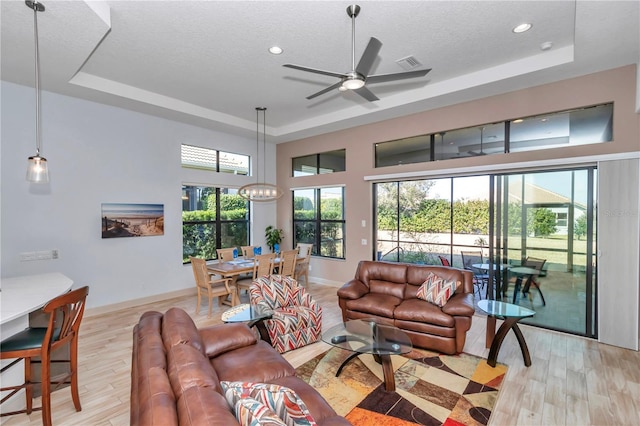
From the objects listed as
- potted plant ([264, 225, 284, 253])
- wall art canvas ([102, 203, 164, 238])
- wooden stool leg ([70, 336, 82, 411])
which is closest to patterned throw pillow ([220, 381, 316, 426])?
wooden stool leg ([70, 336, 82, 411])

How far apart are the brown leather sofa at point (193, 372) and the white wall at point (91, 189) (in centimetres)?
346

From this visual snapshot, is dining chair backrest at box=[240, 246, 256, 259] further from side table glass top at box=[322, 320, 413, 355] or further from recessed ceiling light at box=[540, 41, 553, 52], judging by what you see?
recessed ceiling light at box=[540, 41, 553, 52]

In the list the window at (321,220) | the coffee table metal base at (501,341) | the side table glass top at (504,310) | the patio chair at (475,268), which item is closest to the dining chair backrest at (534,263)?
the patio chair at (475,268)

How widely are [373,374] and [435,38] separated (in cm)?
382

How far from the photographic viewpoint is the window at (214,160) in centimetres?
627

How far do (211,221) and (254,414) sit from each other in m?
5.89

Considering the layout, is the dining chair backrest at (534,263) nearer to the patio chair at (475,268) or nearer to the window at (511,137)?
the patio chair at (475,268)

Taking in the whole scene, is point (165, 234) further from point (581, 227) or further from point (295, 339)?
point (581, 227)

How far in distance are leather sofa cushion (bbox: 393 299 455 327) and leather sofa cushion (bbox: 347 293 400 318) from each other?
100 mm

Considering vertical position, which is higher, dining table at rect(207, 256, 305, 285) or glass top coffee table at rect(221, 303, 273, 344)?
dining table at rect(207, 256, 305, 285)

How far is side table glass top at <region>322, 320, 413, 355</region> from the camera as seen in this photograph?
276cm

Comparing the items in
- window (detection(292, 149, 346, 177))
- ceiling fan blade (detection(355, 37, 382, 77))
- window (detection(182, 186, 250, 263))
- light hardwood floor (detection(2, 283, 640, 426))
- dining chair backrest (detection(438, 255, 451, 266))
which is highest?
ceiling fan blade (detection(355, 37, 382, 77))

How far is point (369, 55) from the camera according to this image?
2.68 meters

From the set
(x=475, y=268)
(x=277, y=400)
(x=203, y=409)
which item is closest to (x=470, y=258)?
(x=475, y=268)
